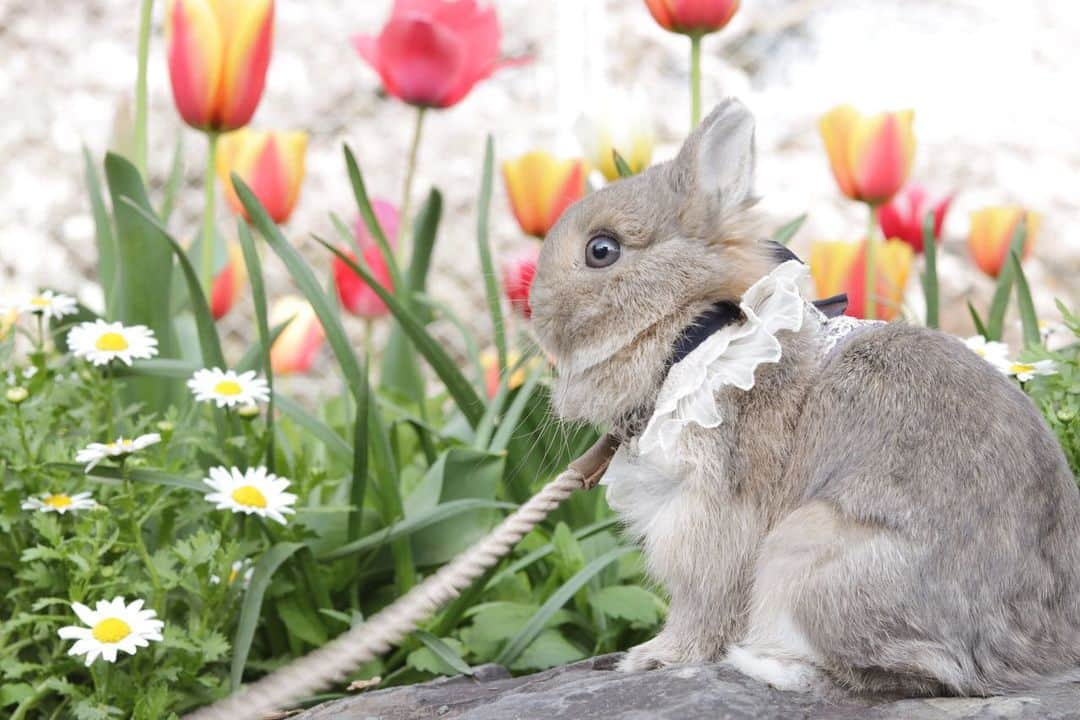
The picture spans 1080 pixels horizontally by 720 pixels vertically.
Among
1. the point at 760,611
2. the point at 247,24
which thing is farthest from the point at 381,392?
the point at 760,611

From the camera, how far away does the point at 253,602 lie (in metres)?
2.53

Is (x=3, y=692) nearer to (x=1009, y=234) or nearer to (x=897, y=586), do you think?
(x=897, y=586)

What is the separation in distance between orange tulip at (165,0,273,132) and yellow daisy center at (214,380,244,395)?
700 millimetres

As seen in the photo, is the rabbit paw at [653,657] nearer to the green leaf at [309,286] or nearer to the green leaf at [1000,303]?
the green leaf at [309,286]

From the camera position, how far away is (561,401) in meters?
2.16

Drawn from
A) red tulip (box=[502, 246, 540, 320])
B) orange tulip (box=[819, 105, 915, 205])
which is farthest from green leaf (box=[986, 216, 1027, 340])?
red tulip (box=[502, 246, 540, 320])

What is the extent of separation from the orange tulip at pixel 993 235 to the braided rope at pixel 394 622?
1932 mm

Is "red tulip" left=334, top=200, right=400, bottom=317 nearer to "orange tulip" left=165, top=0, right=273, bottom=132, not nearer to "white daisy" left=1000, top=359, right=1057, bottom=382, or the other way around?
"orange tulip" left=165, top=0, right=273, bottom=132

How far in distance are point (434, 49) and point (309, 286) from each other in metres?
0.73

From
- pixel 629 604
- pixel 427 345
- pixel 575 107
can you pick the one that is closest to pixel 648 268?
pixel 629 604

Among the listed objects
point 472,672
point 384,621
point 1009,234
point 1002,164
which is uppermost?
point 1002,164

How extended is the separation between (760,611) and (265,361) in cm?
136

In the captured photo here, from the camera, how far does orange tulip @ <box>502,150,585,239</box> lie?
11.1 feet

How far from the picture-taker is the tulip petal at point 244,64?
2.97 meters
